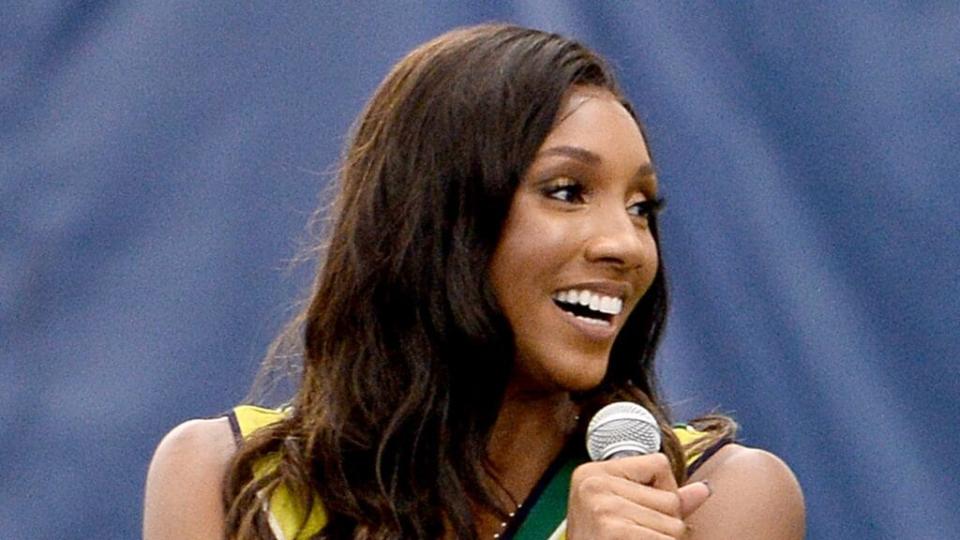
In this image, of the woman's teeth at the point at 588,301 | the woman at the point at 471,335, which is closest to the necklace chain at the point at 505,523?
the woman at the point at 471,335

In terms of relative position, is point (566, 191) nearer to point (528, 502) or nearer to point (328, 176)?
point (528, 502)

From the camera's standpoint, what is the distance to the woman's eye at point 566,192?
2689mm

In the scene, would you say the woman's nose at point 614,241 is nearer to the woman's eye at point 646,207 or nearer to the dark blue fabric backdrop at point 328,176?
the woman's eye at point 646,207

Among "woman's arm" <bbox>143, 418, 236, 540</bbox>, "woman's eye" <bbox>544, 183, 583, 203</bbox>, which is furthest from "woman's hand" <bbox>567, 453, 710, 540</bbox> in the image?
"woman's arm" <bbox>143, 418, 236, 540</bbox>

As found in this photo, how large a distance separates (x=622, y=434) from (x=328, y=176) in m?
1.06

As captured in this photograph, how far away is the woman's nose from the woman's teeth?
0.04 m

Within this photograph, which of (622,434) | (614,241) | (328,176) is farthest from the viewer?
(328,176)

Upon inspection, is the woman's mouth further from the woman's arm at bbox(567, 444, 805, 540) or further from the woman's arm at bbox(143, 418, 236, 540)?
the woman's arm at bbox(143, 418, 236, 540)

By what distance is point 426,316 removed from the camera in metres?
2.76

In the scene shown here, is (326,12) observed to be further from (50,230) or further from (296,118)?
(50,230)

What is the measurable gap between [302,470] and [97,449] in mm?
605

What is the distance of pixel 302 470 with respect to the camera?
2752mm

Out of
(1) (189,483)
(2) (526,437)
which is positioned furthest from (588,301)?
(1) (189,483)

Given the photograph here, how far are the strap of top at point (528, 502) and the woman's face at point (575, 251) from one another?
127 millimetres
